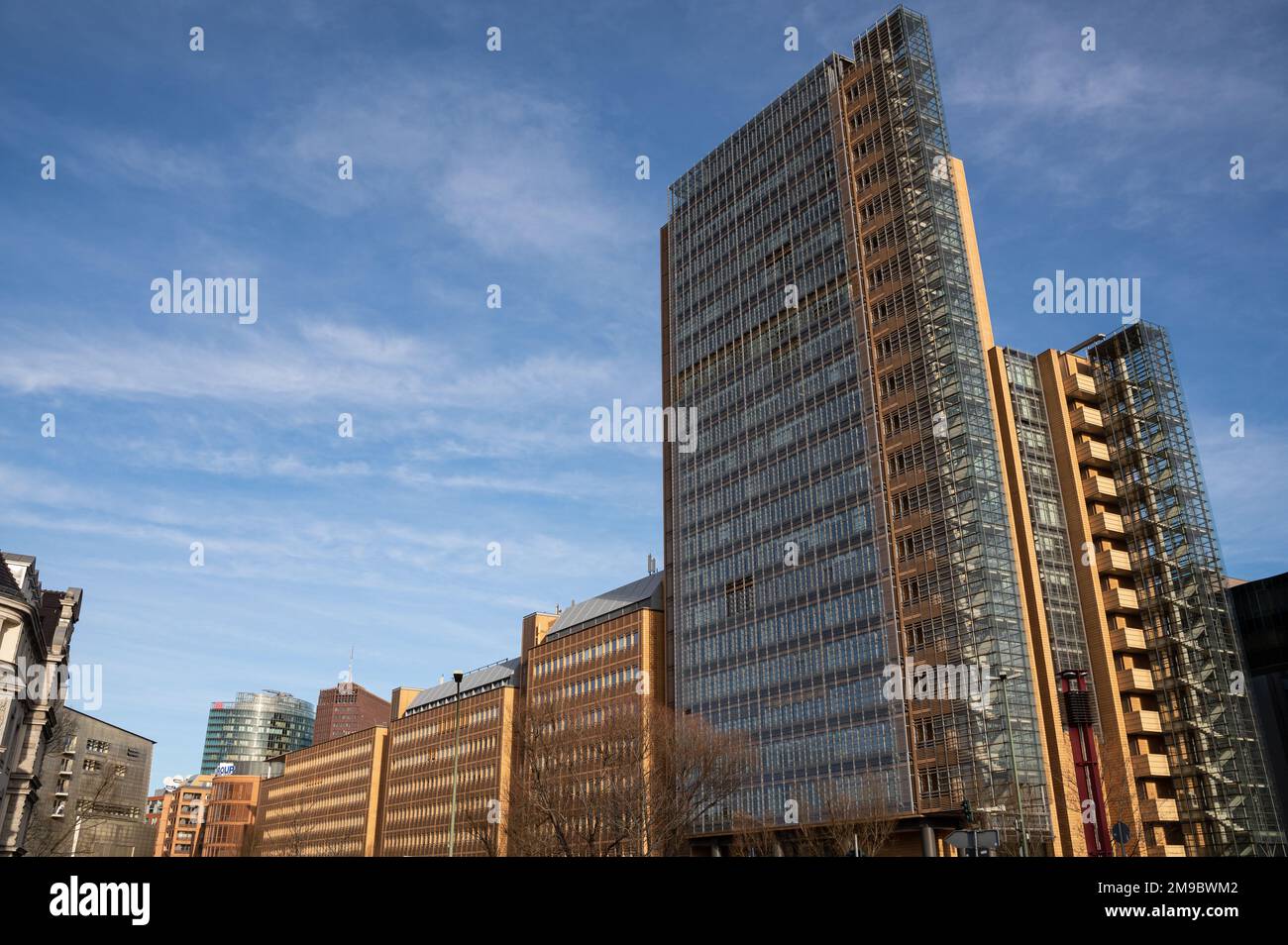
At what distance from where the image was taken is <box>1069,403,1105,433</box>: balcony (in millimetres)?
94062

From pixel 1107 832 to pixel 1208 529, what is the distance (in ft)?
116

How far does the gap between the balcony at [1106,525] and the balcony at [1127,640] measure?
847 cm

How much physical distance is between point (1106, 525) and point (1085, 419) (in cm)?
1045

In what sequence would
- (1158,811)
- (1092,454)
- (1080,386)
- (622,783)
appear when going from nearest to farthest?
1. (622,783)
2. (1158,811)
3. (1092,454)
4. (1080,386)

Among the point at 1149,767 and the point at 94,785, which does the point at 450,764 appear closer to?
the point at 94,785

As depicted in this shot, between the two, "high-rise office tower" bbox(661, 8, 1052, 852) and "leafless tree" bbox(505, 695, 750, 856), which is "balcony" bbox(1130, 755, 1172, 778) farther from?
"leafless tree" bbox(505, 695, 750, 856)

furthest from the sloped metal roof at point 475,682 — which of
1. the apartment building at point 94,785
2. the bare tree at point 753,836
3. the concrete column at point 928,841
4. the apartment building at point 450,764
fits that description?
the concrete column at point 928,841

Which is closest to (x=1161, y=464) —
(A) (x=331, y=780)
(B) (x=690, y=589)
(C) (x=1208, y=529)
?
(C) (x=1208, y=529)

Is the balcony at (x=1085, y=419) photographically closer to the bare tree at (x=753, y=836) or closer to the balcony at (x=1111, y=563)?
the balcony at (x=1111, y=563)

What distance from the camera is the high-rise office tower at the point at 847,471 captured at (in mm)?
79062

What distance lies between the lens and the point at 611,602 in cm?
12975

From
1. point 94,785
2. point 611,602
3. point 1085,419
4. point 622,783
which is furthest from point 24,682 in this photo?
point 1085,419

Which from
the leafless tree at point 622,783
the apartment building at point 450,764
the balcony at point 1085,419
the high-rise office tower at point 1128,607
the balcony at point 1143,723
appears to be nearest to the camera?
the leafless tree at point 622,783
